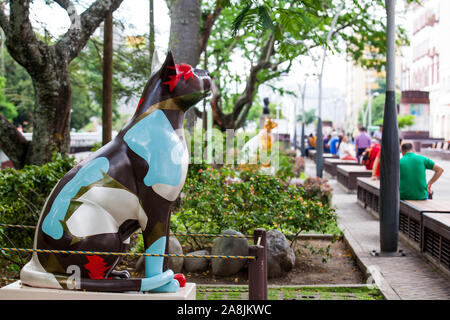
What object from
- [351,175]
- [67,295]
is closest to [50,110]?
[67,295]

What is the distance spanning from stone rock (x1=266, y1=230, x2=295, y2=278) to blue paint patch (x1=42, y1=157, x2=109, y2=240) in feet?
12.7

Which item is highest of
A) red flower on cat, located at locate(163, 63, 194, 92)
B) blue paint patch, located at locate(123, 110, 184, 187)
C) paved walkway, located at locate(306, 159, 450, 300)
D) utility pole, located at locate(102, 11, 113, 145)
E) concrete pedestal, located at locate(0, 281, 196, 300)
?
utility pole, located at locate(102, 11, 113, 145)

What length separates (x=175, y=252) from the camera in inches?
270

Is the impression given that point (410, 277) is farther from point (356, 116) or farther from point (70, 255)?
point (356, 116)

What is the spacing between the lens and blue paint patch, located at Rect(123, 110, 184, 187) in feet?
11.9

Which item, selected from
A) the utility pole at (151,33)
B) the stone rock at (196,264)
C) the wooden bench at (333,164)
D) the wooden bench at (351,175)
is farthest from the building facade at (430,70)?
the stone rock at (196,264)

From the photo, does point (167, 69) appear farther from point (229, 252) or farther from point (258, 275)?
point (229, 252)

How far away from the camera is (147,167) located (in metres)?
3.64

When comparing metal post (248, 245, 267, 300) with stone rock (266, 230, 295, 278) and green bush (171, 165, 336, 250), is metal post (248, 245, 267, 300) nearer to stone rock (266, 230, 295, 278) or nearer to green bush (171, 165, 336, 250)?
stone rock (266, 230, 295, 278)

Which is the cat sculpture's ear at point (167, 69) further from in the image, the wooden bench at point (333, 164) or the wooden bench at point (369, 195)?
the wooden bench at point (333, 164)

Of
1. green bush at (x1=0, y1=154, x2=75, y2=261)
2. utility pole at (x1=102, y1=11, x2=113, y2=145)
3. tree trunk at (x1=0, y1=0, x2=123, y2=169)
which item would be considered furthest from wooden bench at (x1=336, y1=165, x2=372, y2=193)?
green bush at (x1=0, y1=154, x2=75, y2=261)

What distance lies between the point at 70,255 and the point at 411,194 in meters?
7.36

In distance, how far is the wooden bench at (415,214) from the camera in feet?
26.4
